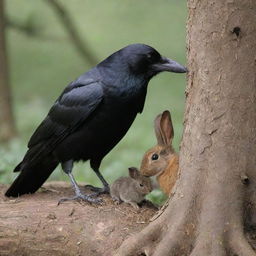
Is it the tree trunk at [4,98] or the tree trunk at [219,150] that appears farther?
the tree trunk at [4,98]

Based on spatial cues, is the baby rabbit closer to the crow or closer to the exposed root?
the crow

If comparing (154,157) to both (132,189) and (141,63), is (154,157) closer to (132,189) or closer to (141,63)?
(132,189)

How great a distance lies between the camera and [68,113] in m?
6.46

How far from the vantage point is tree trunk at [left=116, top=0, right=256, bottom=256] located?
5258 mm

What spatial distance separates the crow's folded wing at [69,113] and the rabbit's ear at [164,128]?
60cm

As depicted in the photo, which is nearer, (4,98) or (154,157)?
(154,157)

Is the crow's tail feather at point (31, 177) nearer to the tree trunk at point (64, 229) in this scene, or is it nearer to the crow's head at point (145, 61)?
the tree trunk at point (64, 229)

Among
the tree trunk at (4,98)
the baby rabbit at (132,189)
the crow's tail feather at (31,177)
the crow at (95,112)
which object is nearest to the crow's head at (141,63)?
the crow at (95,112)

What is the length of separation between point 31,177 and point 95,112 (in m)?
0.94

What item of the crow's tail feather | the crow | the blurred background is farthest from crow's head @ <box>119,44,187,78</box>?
the blurred background

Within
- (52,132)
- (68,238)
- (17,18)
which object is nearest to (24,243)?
(68,238)

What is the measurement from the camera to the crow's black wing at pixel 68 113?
6297mm

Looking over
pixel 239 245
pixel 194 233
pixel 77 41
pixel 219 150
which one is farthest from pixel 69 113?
pixel 77 41

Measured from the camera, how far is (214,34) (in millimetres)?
5336
